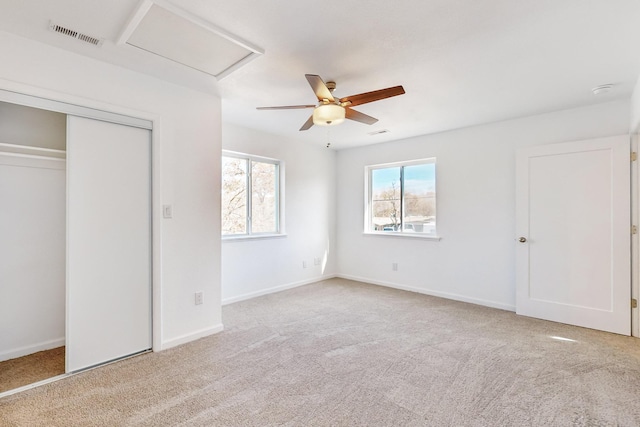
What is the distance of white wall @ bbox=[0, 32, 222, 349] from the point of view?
7.74ft

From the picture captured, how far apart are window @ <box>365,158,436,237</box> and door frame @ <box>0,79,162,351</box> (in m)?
3.60

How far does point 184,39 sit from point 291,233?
339 cm

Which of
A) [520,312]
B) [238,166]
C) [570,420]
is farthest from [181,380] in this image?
[520,312]

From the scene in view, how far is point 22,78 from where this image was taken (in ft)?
7.06

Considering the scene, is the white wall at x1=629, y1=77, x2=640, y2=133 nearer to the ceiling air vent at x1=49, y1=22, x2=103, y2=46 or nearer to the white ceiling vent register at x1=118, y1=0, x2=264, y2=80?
the white ceiling vent register at x1=118, y1=0, x2=264, y2=80

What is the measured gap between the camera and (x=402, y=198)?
5.22 m

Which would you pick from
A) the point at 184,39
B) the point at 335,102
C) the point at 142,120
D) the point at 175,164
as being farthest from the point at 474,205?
the point at 142,120

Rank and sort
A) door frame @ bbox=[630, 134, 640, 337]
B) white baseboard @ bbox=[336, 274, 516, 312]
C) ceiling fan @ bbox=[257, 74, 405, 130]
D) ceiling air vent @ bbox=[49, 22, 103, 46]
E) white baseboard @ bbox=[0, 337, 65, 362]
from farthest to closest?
1. white baseboard @ bbox=[336, 274, 516, 312]
2. door frame @ bbox=[630, 134, 640, 337]
3. white baseboard @ bbox=[0, 337, 65, 362]
4. ceiling fan @ bbox=[257, 74, 405, 130]
5. ceiling air vent @ bbox=[49, 22, 103, 46]

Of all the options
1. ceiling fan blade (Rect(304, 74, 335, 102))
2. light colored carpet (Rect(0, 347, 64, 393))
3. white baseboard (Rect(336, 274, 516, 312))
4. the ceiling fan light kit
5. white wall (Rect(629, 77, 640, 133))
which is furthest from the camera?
white baseboard (Rect(336, 274, 516, 312))

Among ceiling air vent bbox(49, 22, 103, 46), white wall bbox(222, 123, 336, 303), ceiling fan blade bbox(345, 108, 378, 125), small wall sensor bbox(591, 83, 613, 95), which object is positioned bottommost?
white wall bbox(222, 123, 336, 303)

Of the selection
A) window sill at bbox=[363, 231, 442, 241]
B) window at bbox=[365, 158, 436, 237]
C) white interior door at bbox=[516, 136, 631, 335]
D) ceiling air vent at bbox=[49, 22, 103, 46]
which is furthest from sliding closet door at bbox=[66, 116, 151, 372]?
white interior door at bbox=[516, 136, 631, 335]

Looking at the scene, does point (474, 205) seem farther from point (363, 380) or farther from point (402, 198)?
point (363, 380)

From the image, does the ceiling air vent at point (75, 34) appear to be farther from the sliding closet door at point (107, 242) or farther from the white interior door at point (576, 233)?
the white interior door at point (576, 233)

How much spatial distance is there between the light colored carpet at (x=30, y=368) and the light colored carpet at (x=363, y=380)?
0.68 ft
